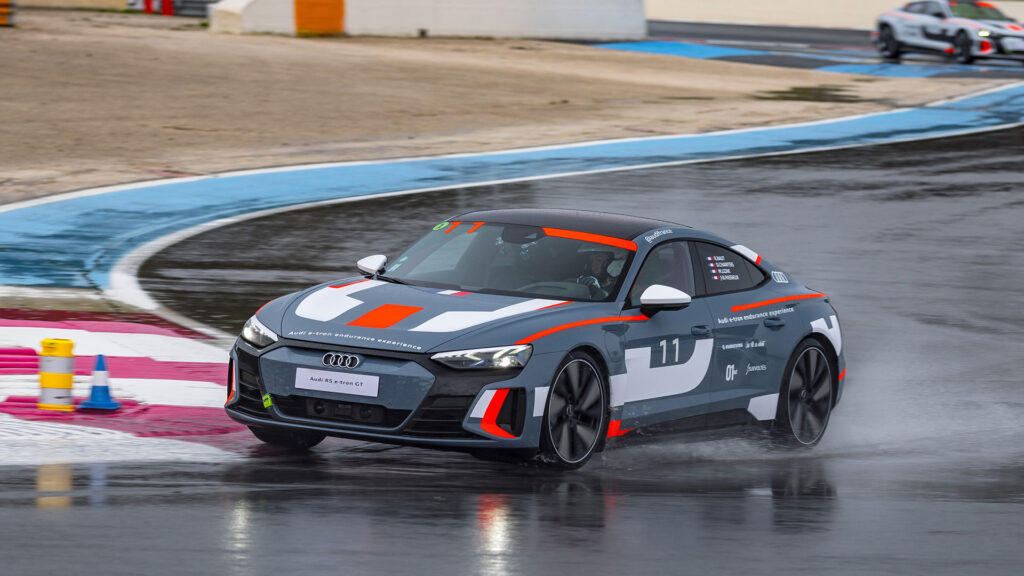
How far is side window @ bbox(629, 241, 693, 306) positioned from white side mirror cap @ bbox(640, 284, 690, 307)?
31 centimetres

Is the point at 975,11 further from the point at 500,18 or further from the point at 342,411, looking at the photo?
the point at 342,411

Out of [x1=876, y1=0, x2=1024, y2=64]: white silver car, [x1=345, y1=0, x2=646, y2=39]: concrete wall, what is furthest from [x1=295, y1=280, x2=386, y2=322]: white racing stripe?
[x1=876, y1=0, x2=1024, y2=64]: white silver car

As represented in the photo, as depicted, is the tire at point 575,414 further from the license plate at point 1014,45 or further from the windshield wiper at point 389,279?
the license plate at point 1014,45

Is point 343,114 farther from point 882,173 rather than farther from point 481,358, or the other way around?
point 481,358

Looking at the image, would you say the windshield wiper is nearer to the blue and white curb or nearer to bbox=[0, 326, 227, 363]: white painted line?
bbox=[0, 326, 227, 363]: white painted line

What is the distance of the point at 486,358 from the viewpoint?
7.98m

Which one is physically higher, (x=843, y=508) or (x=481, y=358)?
(x=481, y=358)

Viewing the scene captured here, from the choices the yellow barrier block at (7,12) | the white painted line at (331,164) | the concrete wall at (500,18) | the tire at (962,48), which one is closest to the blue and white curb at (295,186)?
the white painted line at (331,164)

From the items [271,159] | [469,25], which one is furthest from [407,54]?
[271,159]

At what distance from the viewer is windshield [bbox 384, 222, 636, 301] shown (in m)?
8.91

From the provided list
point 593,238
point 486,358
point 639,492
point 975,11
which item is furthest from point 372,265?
point 975,11

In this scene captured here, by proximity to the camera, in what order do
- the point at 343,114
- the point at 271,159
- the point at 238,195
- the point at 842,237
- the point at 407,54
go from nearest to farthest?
the point at 842,237 < the point at 238,195 < the point at 271,159 < the point at 343,114 < the point at 407,54

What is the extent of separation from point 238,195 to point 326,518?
1285 cm

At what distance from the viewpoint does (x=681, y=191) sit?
20734mm
